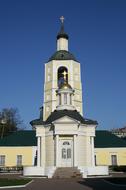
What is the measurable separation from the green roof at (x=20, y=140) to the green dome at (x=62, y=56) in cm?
1242

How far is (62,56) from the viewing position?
51.3 m

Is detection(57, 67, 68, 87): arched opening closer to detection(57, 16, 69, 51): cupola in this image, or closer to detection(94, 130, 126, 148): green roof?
detection(57, 16, 69, 51): cupola

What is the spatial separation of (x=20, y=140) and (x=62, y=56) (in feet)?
46.3

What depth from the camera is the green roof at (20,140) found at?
51.1 m

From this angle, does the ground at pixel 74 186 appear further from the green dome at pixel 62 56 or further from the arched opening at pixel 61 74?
the green dome at pixel 62 56

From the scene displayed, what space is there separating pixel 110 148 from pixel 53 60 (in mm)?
15386

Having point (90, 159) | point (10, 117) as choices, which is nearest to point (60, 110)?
point (90, 159)

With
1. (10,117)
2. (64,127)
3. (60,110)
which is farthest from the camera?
(10,117)

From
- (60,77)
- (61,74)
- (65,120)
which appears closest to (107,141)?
(60,77)

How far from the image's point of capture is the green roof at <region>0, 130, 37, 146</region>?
5106 centimetres

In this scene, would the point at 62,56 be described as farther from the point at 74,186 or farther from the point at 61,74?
the point at 74,186

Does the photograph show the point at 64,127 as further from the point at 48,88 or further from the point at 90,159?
the point at 48,88

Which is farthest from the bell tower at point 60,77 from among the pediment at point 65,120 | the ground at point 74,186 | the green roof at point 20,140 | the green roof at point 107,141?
the ground at point 74,186

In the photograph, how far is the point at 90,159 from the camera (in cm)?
3688
